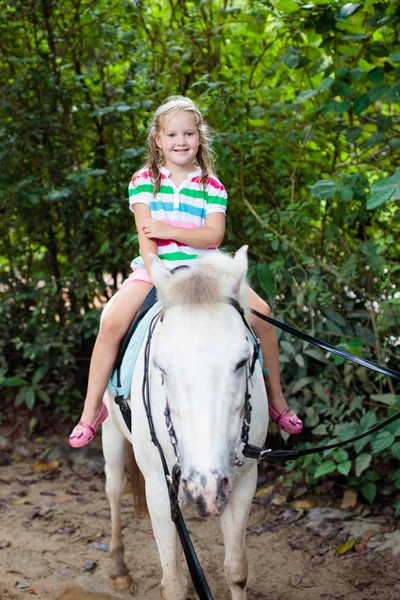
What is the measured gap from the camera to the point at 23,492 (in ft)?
15.9

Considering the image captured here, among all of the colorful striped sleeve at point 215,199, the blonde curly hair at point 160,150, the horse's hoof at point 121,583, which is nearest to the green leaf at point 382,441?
the horse's hoof at point 121,583

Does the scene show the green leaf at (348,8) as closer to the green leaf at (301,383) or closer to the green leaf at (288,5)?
the green leaf at (288,5)

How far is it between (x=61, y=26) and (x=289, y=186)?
8.11ft

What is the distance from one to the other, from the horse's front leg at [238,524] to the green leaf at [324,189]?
5.32 ft

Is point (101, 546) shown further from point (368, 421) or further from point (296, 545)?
point (368, 421)

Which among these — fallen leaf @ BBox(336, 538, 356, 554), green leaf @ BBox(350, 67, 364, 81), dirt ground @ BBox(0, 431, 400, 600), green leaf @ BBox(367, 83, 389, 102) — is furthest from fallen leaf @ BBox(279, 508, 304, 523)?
green leaf @ BBox(350, 67, 364, 81)

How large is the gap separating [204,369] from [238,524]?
1089 millimetres

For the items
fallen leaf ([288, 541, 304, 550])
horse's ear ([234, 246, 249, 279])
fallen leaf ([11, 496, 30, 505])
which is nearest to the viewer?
horse's ear ([234, 246, 249, 279])

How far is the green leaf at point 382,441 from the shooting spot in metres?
3.66

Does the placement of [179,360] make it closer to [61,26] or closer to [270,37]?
[270,37]

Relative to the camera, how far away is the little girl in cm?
279

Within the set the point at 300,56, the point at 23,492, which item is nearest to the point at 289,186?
the point at 300,56

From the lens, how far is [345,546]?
3826 millimetres

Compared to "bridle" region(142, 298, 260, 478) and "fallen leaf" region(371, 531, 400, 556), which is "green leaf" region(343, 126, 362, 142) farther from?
"fallen leaf" region(371, 531, 400, 556)
